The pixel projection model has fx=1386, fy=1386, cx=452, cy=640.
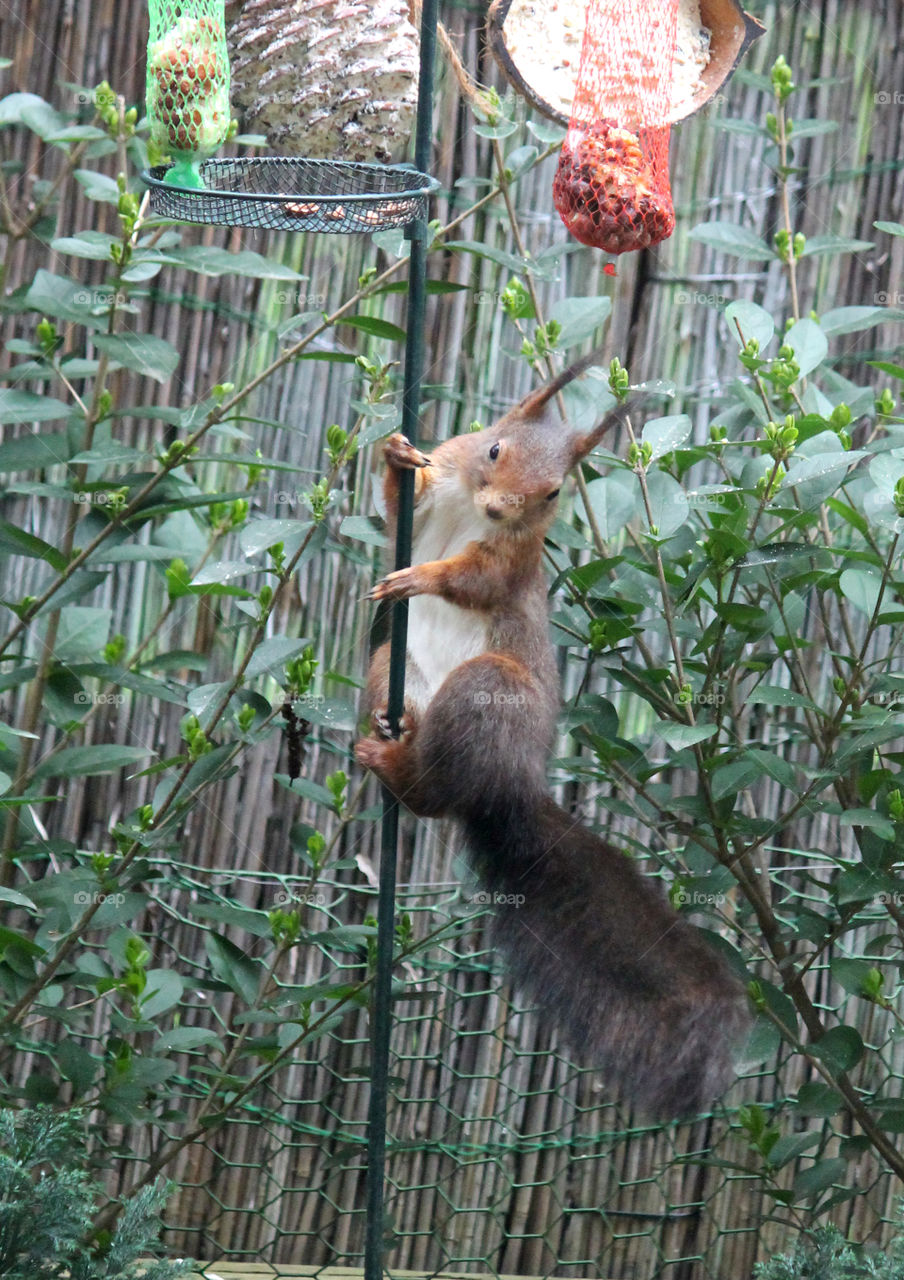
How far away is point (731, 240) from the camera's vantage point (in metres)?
3.73

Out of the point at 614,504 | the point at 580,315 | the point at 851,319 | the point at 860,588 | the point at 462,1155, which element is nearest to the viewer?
the point at 860,588

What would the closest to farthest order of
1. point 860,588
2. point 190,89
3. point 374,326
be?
point 190,89 < point 860,588 < point 374,326

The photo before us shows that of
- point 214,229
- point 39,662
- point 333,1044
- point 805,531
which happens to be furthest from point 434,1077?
point 214,229

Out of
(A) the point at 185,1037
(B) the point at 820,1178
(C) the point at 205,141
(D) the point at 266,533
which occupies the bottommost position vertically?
(B) the point at 820,1178

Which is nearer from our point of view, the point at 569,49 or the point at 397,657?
the point at 397,657

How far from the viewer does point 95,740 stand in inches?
158

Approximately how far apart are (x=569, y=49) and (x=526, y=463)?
0.96 metres

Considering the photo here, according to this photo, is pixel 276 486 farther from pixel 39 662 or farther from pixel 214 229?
pixel 39 662

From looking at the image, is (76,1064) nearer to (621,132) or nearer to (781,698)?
(781,698)

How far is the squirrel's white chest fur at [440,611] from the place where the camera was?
10.9ft

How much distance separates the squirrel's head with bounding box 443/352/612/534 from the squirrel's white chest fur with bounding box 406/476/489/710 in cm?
12

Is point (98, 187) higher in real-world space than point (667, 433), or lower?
higher

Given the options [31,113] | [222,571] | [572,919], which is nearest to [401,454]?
[222,571]

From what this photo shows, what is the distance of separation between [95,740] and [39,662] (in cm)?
63
